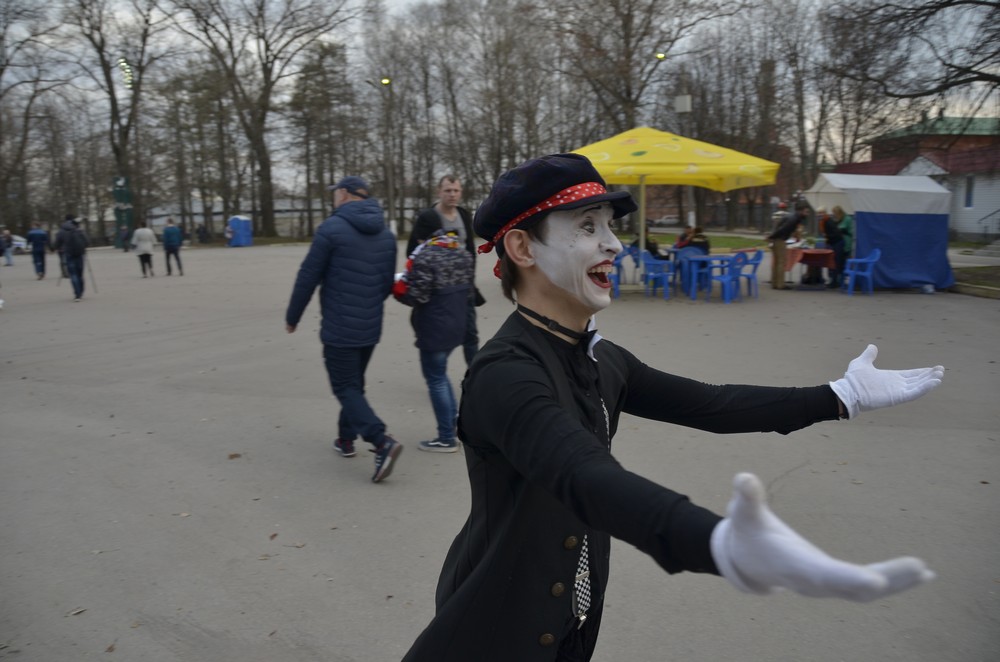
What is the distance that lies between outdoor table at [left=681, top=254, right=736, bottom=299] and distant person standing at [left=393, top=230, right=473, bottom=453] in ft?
28.6

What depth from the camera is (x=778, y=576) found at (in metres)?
1.05

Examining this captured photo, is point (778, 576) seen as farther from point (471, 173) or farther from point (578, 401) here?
point (471, 173)

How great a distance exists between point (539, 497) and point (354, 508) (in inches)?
137

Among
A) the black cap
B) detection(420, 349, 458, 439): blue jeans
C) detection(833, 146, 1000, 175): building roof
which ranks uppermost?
detection(833, 146, 1000, 175): building roof

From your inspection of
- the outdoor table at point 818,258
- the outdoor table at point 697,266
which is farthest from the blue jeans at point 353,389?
the outdoor table at point 818,258

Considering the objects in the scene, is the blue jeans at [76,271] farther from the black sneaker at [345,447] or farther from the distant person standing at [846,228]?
the distant person standing at [846,228]

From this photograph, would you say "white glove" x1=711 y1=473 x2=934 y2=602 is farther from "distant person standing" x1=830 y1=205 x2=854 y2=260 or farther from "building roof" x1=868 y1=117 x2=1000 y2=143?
"building roof" x1=868 y1=117 x2=1000 y2=143

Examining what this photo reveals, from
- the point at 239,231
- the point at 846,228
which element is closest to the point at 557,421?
the point at 846,228

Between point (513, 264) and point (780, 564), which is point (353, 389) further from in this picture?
point (780, 564)

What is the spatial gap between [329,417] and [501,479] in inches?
219

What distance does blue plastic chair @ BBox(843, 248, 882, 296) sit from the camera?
1429 cm

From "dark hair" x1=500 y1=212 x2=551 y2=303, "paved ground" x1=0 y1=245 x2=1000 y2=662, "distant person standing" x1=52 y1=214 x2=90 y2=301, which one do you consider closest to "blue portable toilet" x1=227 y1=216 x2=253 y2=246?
"distant person standing" x1=52 y1=214 x2=90 y2=301

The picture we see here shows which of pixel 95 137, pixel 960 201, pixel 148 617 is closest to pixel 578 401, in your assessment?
pixel 148 617

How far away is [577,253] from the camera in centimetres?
180
